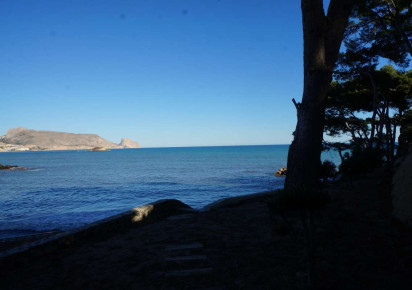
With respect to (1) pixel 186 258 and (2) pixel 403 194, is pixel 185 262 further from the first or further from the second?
(2) pixel 403 194

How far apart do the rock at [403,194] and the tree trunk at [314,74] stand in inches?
78.0

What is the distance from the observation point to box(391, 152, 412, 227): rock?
590cm

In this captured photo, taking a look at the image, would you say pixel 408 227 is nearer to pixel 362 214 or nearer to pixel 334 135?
pixel 362 214

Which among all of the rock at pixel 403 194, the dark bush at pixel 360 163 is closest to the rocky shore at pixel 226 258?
the rock at pixel 403 194

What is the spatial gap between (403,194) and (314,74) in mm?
3740

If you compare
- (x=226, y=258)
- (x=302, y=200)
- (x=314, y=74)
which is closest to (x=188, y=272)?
(x=226, y=258)

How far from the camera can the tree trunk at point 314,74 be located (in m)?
7.64

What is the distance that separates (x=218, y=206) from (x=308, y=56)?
231 inches

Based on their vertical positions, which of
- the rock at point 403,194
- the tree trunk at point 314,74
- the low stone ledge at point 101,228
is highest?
the tree trunk at point 314,74

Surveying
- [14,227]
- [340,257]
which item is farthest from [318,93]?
[14,227]

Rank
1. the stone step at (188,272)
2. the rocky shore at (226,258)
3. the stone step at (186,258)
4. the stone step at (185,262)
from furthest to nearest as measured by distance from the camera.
Answer: the stone step at (186,258), the stone step at (185,262), the stone step at (188,272), the rocky shore at (226,258)

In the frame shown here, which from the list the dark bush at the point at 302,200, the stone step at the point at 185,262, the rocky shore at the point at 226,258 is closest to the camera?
the dark bush at the point at 302,200

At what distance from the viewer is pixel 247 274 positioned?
4117 millimetres

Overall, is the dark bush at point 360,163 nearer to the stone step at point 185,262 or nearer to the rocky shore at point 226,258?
the rocky shore at point 226,258
